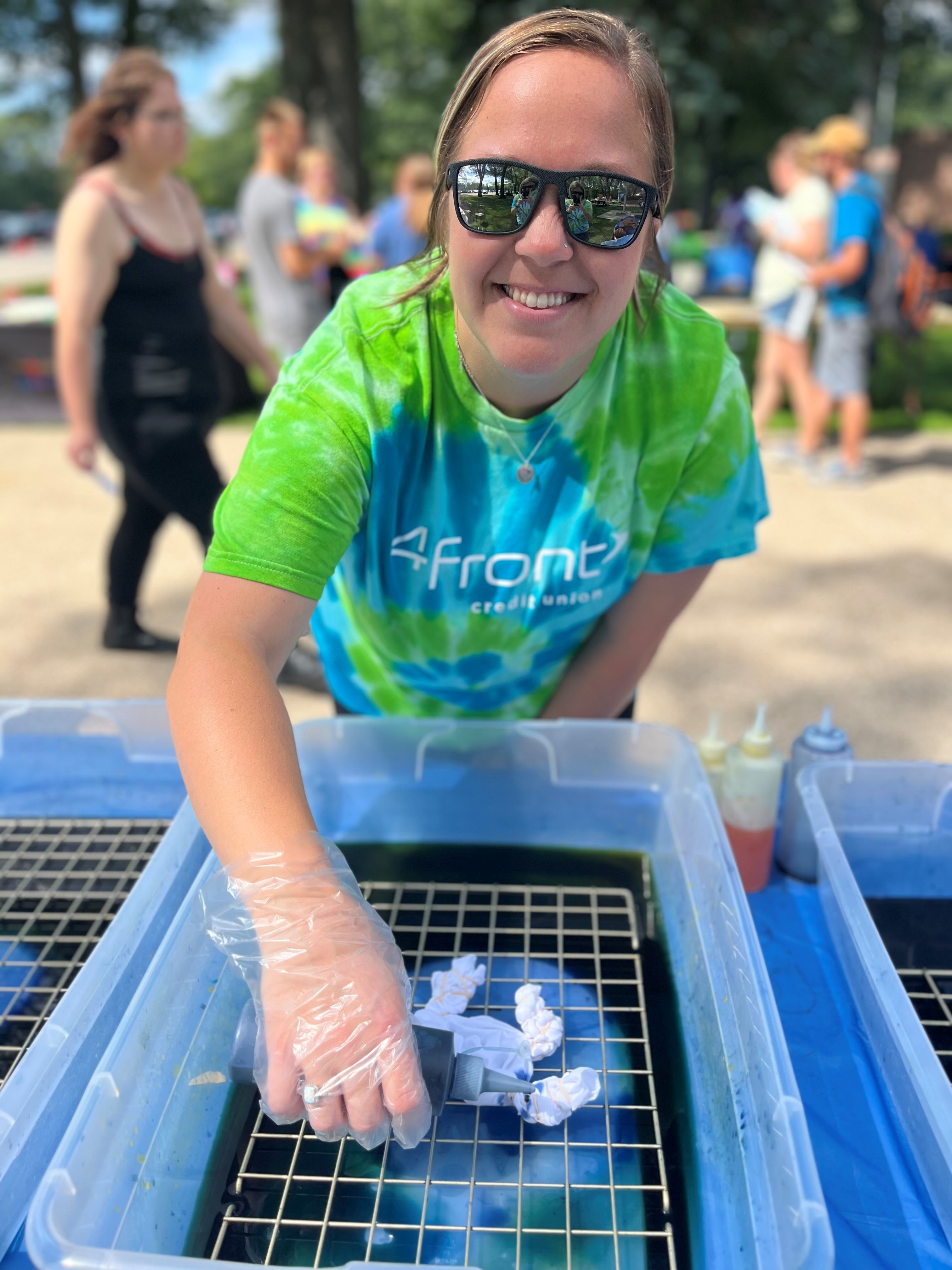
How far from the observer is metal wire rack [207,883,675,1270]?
35.3 inches

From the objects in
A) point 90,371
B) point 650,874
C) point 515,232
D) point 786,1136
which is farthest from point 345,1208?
point 90,371

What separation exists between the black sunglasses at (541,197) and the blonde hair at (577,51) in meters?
0.07

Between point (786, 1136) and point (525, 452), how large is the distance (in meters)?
0.79

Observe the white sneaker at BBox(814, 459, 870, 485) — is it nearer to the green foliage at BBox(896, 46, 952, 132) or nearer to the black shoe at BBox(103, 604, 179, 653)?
the black shoe at BBox(103, 604, 179, 653)

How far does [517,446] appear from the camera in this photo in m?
1.25

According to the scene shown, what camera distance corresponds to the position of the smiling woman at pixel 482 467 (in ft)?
3.27

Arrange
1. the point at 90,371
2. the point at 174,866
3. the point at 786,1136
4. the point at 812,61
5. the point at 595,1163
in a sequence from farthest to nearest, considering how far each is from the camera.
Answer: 1. the point at 812,61
2. the point at 90,371
3. the point at 174,866
4. the point at 595,1163
5. the point at 786,1136

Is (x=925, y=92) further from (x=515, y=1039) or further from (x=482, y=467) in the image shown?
(x=515, y=1039)

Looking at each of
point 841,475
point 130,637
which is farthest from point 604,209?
point 841,475

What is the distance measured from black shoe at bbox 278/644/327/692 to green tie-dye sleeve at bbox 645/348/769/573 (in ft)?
6.50

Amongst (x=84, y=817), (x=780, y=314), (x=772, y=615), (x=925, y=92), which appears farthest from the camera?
(x=925, y=92)

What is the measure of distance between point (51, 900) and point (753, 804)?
0.92m

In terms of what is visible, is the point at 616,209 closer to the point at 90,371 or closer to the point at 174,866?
the point at 174,866

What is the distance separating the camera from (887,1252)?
91 centimetres
